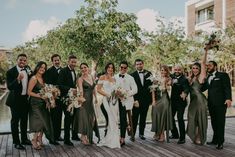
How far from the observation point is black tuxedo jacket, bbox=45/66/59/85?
8281 millimetres

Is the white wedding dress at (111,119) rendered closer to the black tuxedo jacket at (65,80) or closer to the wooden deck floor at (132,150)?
the wooden deck floor at (132,150)

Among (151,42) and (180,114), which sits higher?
(151,42)

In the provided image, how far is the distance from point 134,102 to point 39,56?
131ft

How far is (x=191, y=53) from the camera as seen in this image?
3212 cm

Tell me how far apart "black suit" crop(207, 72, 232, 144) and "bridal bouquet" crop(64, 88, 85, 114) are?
274 cm

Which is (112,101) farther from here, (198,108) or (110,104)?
(198,108)

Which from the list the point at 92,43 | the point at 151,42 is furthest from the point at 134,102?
the point at 151,42

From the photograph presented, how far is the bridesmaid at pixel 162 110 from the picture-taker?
856 cm

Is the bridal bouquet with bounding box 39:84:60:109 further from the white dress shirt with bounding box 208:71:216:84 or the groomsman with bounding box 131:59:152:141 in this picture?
the white dress shirt with bounding box 208:71:216:84

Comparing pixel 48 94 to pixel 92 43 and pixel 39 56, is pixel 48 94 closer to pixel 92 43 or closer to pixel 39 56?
pixel 92 43

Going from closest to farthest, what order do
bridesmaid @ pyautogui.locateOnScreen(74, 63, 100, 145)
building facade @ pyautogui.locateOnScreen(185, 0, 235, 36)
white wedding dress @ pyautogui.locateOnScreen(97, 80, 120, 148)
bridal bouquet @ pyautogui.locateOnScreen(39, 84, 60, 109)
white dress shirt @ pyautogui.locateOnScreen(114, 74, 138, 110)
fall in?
bridal bouquet @ pyautogui.locateOnScreen(39, 84, 60, 109)
white wedding dress @ pyautogui.locateOnScreen(97, 80, 120, 148)
bridesmaid @ pyautogui.locateOnScreen(74, 63, 100, 145)
white dress shirt @ pyautogui.locateOnScreen(114, 74, 138, 110)
building facade @ pyautogui.locateOnScreen(185, 0, 235, 36)

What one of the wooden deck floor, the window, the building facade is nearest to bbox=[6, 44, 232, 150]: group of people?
the wooden deck floor

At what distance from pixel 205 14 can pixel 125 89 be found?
109ft

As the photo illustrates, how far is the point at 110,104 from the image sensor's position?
8070 millimetres
